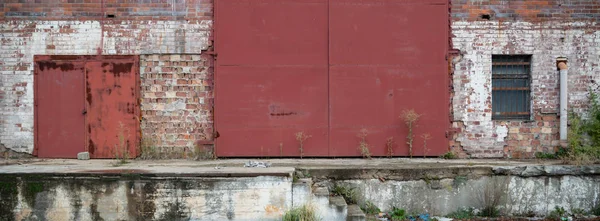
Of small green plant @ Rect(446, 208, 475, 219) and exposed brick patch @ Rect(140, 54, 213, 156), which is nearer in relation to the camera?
small green plant @ Rect(446, 208, 475, 219)

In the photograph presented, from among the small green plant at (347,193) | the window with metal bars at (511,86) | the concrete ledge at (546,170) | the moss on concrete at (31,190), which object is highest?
the window with metal bars at (511,86)

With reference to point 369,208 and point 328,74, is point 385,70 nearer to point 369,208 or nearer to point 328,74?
point 328,74

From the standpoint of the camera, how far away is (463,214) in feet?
21.2

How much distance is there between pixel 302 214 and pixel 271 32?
334 centimetres

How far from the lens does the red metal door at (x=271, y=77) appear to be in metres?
7.50

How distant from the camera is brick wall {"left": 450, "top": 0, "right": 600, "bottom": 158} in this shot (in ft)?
25.0

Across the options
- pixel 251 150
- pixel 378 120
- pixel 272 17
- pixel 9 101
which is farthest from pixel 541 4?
pixel 9 101

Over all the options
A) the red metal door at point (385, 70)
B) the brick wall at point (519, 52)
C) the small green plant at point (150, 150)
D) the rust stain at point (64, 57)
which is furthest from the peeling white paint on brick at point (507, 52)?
the rust stain at point (64, 57)

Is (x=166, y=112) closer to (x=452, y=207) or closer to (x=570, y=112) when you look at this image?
(x=452, y=207)

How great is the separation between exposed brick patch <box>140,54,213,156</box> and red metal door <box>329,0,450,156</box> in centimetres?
219

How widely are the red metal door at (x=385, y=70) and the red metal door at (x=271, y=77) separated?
0.28 m

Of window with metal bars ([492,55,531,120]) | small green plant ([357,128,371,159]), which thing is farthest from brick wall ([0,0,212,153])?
window with metal bars ([492,55,531,120])

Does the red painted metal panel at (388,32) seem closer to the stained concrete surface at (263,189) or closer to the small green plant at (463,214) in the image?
the stained concrete surface at (263,189)

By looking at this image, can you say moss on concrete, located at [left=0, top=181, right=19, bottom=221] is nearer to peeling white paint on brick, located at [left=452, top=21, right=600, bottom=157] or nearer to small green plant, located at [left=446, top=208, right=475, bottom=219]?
small green plant, located at [left=446, top=208, right=475, bottom=219]
